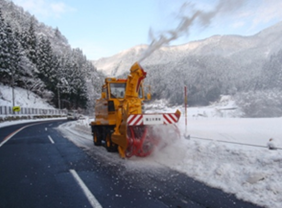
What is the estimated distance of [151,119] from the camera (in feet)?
22.8

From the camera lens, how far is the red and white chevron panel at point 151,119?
6.70 metres

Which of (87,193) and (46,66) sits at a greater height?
(46,66)

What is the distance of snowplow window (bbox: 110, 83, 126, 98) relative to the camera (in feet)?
28.4

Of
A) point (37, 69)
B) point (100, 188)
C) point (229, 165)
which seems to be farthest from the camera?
point (37, 69)

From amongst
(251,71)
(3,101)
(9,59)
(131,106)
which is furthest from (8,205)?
(9,59)

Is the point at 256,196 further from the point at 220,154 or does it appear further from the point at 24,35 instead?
the point at 24,35

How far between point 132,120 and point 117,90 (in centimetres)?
235

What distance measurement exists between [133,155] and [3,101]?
43585 millimetres

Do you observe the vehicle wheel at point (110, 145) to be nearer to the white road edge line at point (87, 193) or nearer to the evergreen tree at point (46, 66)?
the white road edge line at point (87, 193)

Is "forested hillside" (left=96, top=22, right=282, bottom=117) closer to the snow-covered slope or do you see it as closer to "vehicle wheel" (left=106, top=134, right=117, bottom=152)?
"vehicle wheel" (left=106, top=134, right=117, bottom=152)

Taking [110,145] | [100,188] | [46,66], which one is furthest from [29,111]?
[100,188]

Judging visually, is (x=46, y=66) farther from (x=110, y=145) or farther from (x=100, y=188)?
(x=100, y=188)

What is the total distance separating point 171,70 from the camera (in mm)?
73875

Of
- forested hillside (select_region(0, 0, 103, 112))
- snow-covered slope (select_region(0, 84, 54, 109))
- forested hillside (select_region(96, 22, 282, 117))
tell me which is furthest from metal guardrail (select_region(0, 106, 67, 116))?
forested hillside (select_region(96, 22, 282, 117))
